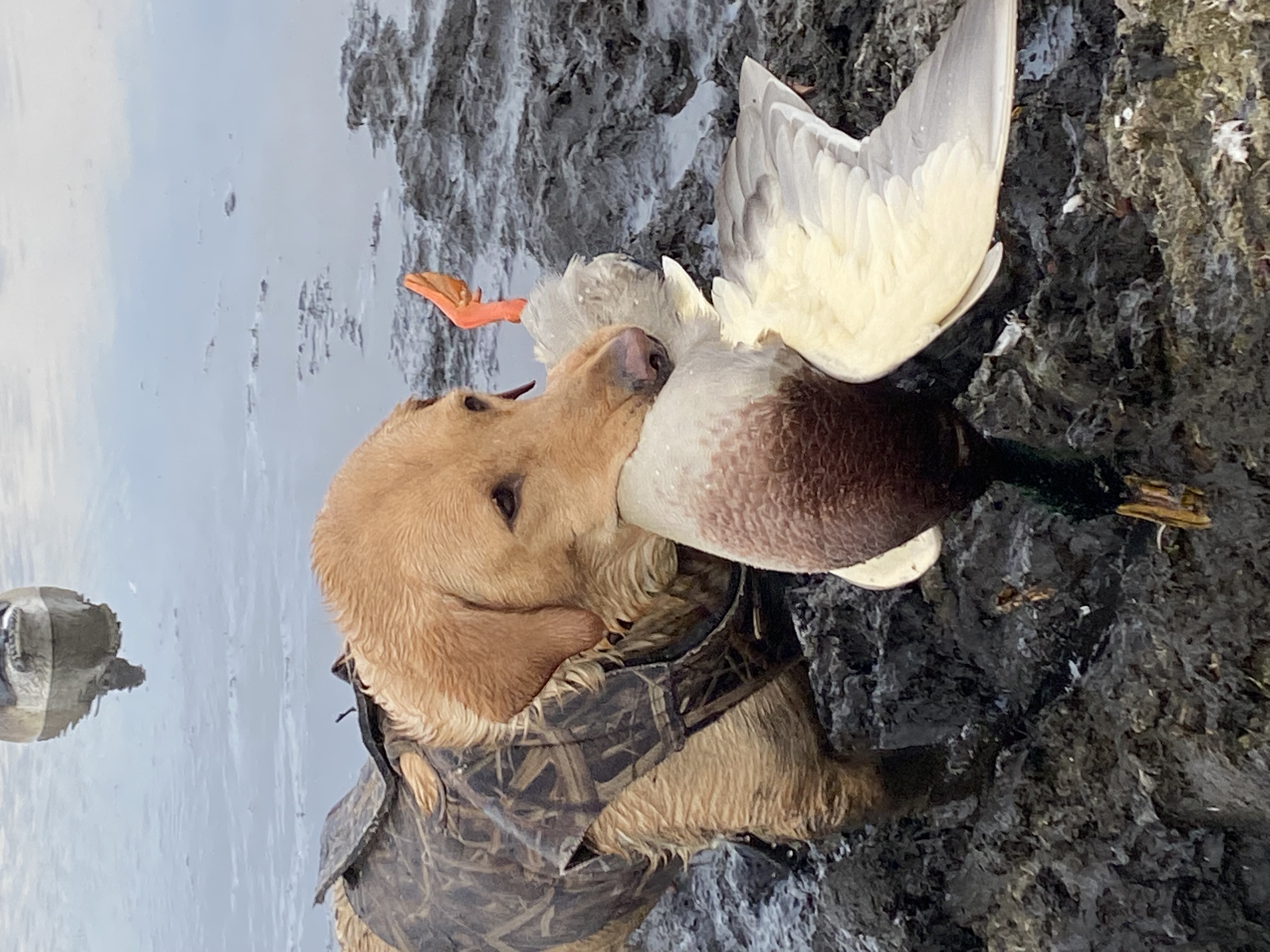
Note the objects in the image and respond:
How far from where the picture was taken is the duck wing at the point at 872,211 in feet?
2.72

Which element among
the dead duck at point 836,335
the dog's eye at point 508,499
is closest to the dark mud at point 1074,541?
the dead duck at point 836,335

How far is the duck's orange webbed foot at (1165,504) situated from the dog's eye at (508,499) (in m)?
0.95

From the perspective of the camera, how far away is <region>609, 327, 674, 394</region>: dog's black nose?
4.33 feet

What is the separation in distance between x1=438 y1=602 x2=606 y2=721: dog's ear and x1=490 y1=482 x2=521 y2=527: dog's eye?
0.43 ft

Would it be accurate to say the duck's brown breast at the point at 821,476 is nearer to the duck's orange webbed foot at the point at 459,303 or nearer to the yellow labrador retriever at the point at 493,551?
the yellow labrador retriever at the point at 493,551

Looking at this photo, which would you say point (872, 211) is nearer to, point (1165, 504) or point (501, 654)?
point (501, 654)

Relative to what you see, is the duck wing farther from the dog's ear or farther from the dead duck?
the dog's ear

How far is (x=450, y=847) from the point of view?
1709 millimetres

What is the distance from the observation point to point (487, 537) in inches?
50.0

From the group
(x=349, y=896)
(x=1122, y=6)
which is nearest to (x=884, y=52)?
(x=1122, y=6)

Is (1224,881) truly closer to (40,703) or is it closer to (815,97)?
(815,97)

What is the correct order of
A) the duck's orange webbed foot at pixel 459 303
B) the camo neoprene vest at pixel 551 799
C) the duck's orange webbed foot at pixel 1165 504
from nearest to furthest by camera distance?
the duck's orange webbed foot at pixel 1165 504 < the camo neoprene vest at pixel 551 799 < the duck's orange webbed foot at pixel 459 303

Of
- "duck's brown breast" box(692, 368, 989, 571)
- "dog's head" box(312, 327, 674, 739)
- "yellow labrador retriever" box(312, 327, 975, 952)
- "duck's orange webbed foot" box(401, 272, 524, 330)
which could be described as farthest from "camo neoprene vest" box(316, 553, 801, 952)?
"duck's orange webbed foot" box(401, 272, 524, 330)

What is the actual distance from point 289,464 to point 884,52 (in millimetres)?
4614
